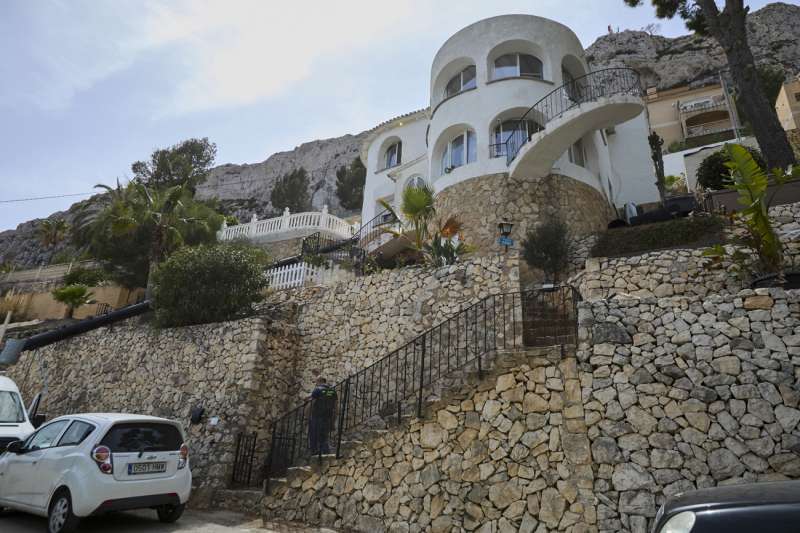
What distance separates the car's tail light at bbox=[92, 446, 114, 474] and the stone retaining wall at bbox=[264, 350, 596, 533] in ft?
9.81

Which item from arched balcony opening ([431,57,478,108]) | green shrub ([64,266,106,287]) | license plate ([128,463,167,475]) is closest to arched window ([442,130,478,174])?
arched balcony opening ([431,57,478,108])

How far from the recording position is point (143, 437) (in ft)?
22.2

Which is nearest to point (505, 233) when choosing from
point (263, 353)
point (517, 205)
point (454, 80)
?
point (517, 205)

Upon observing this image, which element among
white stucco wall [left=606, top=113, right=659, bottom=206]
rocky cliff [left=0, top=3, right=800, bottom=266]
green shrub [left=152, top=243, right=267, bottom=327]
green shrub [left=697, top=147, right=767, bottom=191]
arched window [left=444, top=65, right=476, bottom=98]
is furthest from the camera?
rocky cliff [left=0, top=3, right=800, bottom=266]

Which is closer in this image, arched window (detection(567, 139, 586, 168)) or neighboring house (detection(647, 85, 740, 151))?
arched window (detection(567, 139, 586, 168))

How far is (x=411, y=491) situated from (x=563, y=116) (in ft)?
36.0

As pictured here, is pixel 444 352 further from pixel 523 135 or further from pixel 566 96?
pixel 566 96

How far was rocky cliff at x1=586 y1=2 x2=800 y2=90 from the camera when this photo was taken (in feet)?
128

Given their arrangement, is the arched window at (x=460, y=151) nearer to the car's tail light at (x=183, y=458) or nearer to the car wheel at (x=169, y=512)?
the car's tail light at (x=183, y=458)

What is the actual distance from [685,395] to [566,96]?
1202 centimetres

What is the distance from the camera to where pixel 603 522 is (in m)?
5.85

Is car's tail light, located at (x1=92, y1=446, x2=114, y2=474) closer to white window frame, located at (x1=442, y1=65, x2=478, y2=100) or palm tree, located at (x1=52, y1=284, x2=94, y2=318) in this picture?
white window frame, located at (x1=442, y1=65, x2=478, y2=100)

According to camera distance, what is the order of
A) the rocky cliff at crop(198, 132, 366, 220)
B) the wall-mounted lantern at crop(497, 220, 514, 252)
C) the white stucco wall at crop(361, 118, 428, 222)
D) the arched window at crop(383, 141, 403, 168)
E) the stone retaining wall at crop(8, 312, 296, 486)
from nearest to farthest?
the stone retaining wall at crop(8, 312, 296, 486)
the wall-mounted lantern at crop(497, 220, 514, 252)
the white stucco wall at crop(361, 118, 428, 222)
the arched window at crop(383, 141, 403, 168)
the rocky cliff at crop(198, 132, 366, 220)

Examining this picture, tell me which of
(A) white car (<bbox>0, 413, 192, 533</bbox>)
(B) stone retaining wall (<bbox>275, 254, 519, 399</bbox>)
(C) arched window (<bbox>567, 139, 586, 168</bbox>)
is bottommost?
(A) white car (<bbox>0, 413, 192, 533</bbox>)
